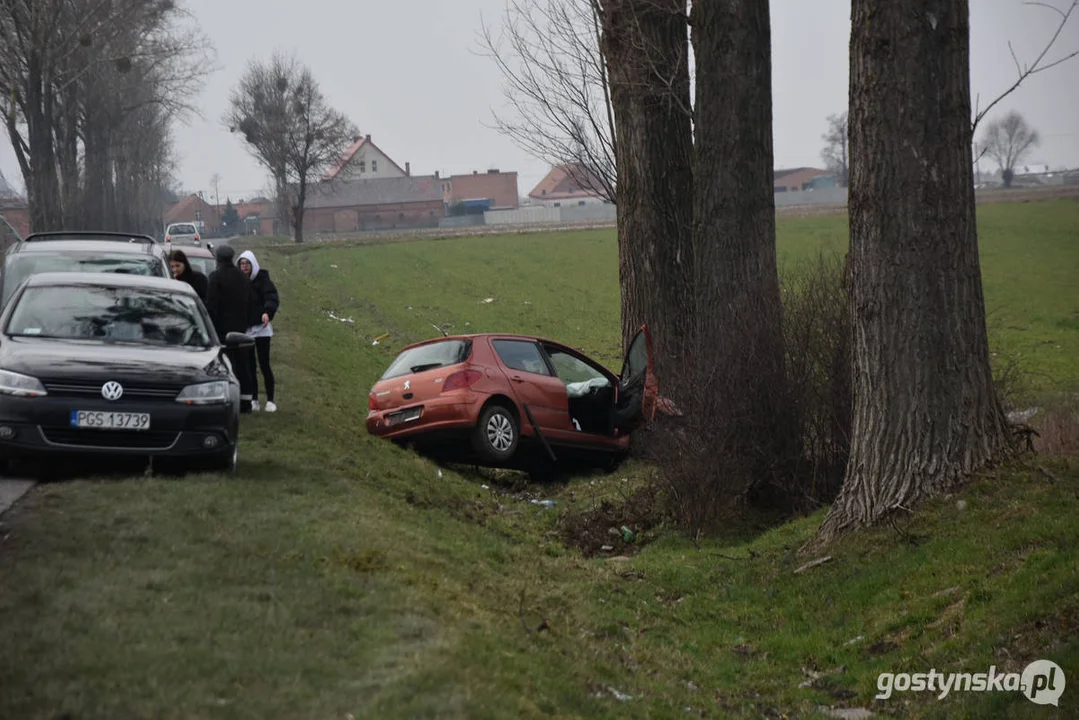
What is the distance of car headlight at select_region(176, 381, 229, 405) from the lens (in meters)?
9.96

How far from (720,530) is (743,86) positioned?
203 inches

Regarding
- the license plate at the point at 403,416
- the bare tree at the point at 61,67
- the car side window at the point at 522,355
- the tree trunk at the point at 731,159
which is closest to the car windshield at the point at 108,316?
the license plate at the point at 403,416

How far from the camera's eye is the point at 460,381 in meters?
14.4

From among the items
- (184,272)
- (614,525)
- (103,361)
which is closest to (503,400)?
(614,525)

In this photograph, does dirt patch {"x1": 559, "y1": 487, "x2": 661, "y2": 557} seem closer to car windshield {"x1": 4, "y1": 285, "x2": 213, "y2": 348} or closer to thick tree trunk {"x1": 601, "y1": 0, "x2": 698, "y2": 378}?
thick tree trunk {"x1": 601, "y1": 0, "x2": 698, "y2": 378}

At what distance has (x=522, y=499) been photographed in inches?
584

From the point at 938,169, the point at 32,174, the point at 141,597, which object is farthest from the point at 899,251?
the point at 32,174

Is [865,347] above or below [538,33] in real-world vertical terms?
below

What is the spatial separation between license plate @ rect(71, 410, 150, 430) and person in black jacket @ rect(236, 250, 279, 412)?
4629 millimetres

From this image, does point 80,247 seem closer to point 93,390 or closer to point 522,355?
point 522,355

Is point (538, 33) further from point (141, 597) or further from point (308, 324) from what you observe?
point (141, 597)

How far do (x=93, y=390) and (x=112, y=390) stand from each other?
133 mm

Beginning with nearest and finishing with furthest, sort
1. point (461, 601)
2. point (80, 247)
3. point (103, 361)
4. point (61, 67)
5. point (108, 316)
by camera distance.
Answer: point (461, 601) → point (103, 361) → point (108, 316) → point (80, 247) → point (61, 67)

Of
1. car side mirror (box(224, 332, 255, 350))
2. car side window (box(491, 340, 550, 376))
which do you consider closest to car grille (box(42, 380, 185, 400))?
car side mirror (box(224, 332, 255, 350))
